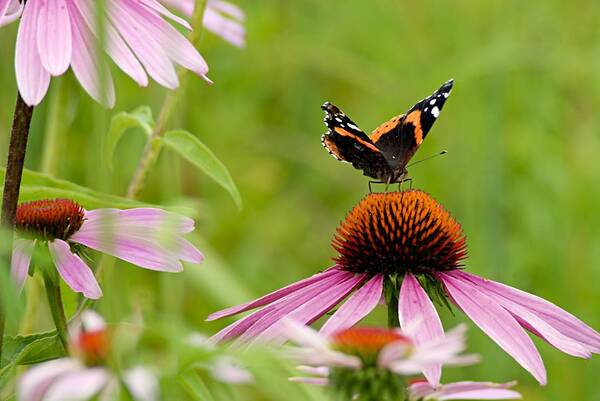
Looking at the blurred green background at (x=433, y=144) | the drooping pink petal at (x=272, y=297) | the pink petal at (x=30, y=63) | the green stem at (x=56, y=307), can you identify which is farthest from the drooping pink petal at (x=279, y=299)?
the blurred green background at (x=433, y=144)

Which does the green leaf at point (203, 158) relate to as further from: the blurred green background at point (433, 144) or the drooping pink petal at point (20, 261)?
the blurred green background at point (433, 144)

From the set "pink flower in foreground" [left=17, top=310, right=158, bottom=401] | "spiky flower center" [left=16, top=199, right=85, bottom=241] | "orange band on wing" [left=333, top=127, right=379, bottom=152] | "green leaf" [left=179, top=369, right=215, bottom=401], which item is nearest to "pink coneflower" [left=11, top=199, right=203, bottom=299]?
"spiky flower center" [left=16, top=199, right=85, bottom=241]

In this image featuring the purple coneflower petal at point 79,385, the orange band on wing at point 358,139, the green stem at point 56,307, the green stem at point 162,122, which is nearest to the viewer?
the purple coneflower petal at point 79,385

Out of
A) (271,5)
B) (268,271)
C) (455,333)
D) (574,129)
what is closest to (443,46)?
(271,5)

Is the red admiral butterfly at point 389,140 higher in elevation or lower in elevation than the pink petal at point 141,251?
higher

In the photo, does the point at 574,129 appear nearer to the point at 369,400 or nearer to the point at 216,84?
the point at 216,84

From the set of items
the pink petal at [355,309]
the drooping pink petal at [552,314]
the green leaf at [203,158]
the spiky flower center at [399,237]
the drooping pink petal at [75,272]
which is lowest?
the drooping pink petal at [75,272]

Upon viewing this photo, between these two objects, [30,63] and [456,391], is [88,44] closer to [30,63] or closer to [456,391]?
[30,63]

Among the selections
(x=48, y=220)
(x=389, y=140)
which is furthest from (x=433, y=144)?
(x=48, y=220)
